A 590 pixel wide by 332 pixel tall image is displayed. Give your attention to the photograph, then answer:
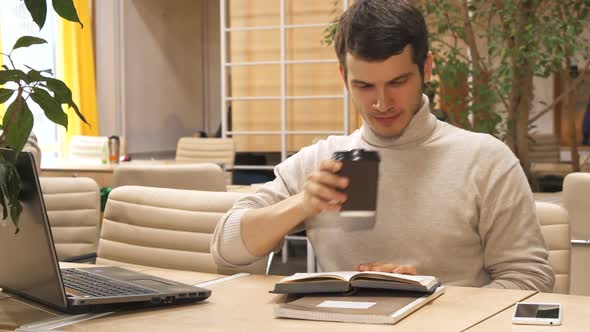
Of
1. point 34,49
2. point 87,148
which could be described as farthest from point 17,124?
point 34,49

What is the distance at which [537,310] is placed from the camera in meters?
1.56

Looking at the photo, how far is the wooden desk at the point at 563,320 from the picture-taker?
147 centimetres

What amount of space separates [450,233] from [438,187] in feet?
0.37

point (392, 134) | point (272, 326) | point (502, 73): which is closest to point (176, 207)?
point (392, 134)

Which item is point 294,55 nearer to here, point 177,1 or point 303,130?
point 303,130

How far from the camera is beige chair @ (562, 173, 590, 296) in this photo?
2.77 meters

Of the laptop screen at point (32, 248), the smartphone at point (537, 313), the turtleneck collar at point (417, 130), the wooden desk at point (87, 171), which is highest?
the turtleneck collar at point (417, 130)

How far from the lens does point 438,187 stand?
6.81 ft

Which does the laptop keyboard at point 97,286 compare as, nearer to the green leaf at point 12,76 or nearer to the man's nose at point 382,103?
the green leaf at point 12,76

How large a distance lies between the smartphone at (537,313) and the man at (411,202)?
0.37 m

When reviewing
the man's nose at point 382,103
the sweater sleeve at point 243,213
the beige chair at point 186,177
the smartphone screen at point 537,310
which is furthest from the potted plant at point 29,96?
the beige chair at point 186,177

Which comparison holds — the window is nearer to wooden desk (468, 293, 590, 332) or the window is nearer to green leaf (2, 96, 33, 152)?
green leaf (2, 96, 33, 152)

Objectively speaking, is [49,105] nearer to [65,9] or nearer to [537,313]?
[65,9]

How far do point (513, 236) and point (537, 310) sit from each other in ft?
1.51
